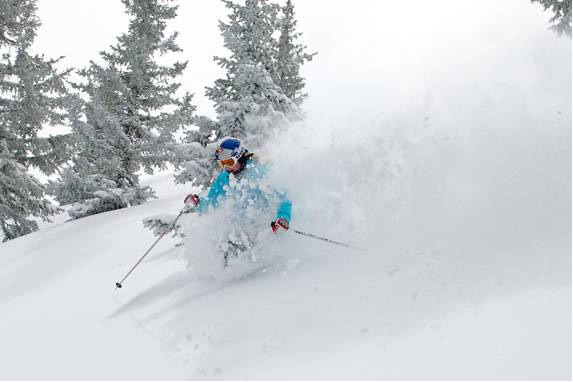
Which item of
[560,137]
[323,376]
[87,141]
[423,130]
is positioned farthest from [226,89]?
[323,376]

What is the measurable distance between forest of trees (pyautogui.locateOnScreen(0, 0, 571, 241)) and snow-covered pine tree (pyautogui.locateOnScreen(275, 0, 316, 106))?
58mm

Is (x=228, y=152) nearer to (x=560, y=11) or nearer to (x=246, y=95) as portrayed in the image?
(x=246, y=95)

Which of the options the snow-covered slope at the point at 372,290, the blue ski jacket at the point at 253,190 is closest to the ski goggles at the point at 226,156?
the blue ski jacket at the point at 253,190

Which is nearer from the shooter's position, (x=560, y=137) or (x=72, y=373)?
(x=72, y=373)

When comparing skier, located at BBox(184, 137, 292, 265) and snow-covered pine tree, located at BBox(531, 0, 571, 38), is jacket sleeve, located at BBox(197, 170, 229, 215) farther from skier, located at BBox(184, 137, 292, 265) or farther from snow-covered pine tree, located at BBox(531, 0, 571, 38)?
snow-covered pine tree, located at BBox(531, 0, 571, 38)

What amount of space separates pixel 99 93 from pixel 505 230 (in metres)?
21.7

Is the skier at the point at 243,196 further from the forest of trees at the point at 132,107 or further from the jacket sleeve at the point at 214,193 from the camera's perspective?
the forest of trees at the point at 132,107

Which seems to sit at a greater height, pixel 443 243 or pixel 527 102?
pixel 527 102

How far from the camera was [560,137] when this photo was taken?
5.95 meters

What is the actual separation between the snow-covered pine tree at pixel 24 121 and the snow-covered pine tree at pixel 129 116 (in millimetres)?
1234

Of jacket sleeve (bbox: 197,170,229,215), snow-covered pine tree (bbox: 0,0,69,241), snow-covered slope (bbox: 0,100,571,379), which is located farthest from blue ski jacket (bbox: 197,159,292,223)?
snow-covered pine tree (bbox: 0,0,69,241)

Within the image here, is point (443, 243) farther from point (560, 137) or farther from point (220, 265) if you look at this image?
point (220, 265)

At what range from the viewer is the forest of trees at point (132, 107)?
48.0ft

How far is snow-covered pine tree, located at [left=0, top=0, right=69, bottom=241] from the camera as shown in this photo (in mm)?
19094
